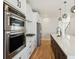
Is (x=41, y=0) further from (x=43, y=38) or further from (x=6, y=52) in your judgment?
(x=43, y=38)

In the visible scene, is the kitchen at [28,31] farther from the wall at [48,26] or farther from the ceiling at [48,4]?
the wall at [48,26]

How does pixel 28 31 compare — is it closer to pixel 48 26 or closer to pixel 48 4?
pixel 48 4

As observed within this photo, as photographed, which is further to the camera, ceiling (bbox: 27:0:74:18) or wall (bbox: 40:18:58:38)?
wall (bbox: 40:18:58:38)

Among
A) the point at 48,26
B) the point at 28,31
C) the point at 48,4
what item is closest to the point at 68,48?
the point at 28,31

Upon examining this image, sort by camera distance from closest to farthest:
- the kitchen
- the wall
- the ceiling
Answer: the kitchen → the ceiling → the wall

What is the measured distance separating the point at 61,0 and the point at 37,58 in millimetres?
2799

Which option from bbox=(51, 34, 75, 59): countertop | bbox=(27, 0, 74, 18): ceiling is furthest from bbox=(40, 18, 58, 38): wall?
bbox=(51, 34, 75, 59): countertop

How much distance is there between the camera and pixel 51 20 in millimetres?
14078

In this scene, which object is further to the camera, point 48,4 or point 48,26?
point 48,26

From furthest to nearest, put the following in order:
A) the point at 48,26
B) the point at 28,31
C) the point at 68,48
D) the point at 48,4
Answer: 1. the point at 48,26
2. the point at 48,4
3. the point at 28,31
4. the point at 68,48

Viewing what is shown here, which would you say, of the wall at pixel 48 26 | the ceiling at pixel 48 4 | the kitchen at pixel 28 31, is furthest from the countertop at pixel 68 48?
the wall at pixel 48 26

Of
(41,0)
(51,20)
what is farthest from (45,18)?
(41,0)

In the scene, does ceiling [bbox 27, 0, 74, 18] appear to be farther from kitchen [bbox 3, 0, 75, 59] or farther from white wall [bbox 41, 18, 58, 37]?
white wall [bbox 41, 18, 58, 37]

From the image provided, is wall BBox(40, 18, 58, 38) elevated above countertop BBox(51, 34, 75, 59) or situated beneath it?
elevated above
